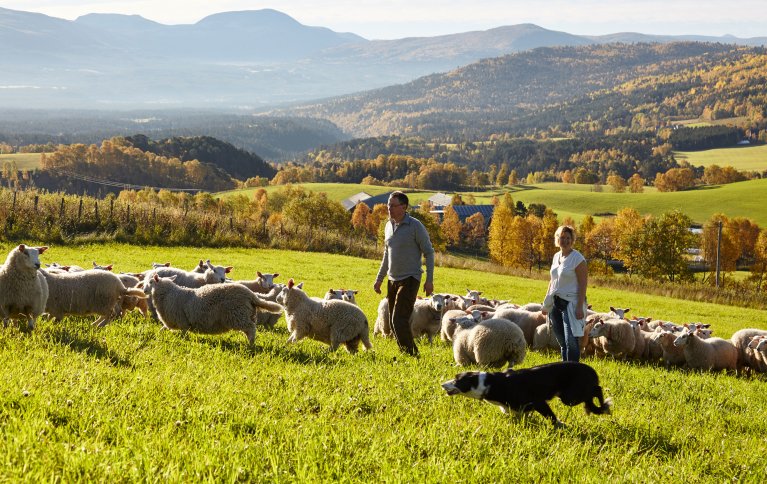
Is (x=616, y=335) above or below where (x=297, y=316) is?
below

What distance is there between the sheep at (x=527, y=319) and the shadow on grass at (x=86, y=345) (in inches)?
337

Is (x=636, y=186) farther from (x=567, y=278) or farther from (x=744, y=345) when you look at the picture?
(x=567, y=278)

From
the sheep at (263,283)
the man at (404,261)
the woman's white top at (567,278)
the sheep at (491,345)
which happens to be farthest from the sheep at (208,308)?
the woman's white top at (567,278)

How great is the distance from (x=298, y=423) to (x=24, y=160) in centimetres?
21089

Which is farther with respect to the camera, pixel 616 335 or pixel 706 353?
pixel 616 335

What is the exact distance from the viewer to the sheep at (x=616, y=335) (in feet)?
45.9

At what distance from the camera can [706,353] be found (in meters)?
13.7

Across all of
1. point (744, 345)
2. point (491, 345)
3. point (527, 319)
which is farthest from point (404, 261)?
point (744, 345)

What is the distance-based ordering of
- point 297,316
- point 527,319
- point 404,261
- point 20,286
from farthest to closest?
point 527,319 → point 297,316 → point 404,261 → point 20,286

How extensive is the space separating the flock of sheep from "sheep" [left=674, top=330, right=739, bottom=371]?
0.02 meters

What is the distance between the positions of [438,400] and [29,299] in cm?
596

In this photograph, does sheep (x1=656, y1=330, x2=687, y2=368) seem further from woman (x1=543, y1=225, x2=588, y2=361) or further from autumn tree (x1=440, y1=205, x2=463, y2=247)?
autumn tree (x1=440, y1=205, x2=463, y2=247)

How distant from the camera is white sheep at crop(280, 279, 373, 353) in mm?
10727

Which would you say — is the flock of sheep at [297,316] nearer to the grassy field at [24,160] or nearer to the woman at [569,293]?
the woman at [569,293]
